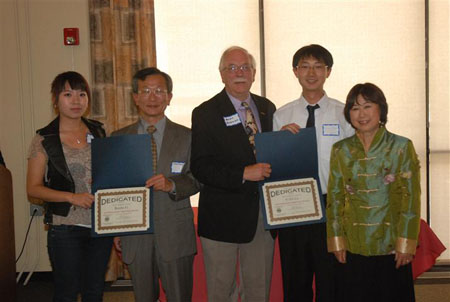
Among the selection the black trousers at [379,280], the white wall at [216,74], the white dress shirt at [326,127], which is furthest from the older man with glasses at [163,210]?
the white wall at [216,74]

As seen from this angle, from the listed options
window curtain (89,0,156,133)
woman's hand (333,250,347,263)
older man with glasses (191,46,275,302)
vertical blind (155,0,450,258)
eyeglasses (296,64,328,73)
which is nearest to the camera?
woman's hand (333,250,347,263)

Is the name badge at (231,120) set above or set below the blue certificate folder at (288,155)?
above

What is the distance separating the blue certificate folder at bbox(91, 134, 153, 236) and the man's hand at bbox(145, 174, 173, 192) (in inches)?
1.6

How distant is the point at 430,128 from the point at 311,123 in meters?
2.97

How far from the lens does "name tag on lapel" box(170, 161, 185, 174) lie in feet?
8.91

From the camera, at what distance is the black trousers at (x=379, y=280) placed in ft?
8.20

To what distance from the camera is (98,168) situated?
2602 mm

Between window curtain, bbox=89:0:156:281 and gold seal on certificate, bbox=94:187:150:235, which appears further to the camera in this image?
window curtain, bbox=89:0:156:281

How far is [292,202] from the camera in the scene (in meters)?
2.61

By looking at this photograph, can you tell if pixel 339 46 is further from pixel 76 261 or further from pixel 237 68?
pixel 76 261

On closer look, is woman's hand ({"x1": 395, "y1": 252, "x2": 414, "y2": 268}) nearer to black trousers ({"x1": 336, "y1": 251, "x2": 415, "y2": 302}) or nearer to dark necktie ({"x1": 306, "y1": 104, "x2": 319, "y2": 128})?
black trousers ({"x1": 336, "y1": 251, "x2": 415, "y2": 302})

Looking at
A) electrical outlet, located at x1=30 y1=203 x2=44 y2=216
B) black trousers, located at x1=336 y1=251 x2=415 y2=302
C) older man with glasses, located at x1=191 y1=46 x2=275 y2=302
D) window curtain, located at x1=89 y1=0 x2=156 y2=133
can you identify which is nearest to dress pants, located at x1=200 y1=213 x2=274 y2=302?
older man with glasses, located at x1=191 y1=46 x2=275 y2=302

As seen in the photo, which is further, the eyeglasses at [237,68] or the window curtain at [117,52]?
the window curtain at [117,52]

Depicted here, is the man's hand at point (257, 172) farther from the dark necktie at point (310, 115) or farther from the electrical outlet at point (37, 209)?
the electrical outlet at point (37, 209)
